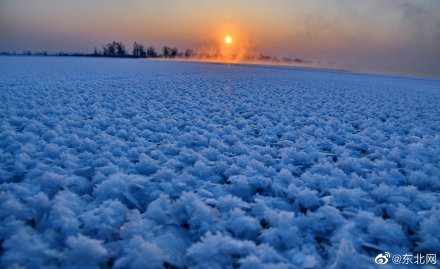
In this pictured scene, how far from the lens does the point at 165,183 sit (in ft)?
8.21

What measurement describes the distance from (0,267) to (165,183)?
129cm

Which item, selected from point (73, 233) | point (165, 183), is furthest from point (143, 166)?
point (73, 233)

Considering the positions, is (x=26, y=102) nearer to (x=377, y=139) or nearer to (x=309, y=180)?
(x=309, y=180)

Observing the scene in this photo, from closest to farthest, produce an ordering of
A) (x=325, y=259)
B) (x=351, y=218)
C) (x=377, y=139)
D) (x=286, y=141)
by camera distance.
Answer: (x=325, y=259) → (x=351, y=218) → (x=286, y=141) → (x=377, y=139)

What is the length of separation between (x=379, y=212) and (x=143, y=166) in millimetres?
2350

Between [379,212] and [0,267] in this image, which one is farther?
[379,212]

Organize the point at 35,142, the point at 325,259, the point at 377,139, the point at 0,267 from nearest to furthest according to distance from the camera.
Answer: the point at 0,267
the point at 325,259
the point at 35,142
the point at 377,139

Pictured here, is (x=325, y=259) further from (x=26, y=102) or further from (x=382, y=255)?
(x=26, y=102)

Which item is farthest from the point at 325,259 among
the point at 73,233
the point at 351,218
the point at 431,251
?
the point at 73,233

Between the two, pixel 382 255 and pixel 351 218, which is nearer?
pixel 382 255

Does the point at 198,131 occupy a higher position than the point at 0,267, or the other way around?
the point at 198,131

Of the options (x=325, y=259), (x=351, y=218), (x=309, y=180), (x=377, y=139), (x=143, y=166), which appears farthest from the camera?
(x=377, y=139)

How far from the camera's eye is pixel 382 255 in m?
1.79

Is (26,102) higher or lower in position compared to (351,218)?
higher
